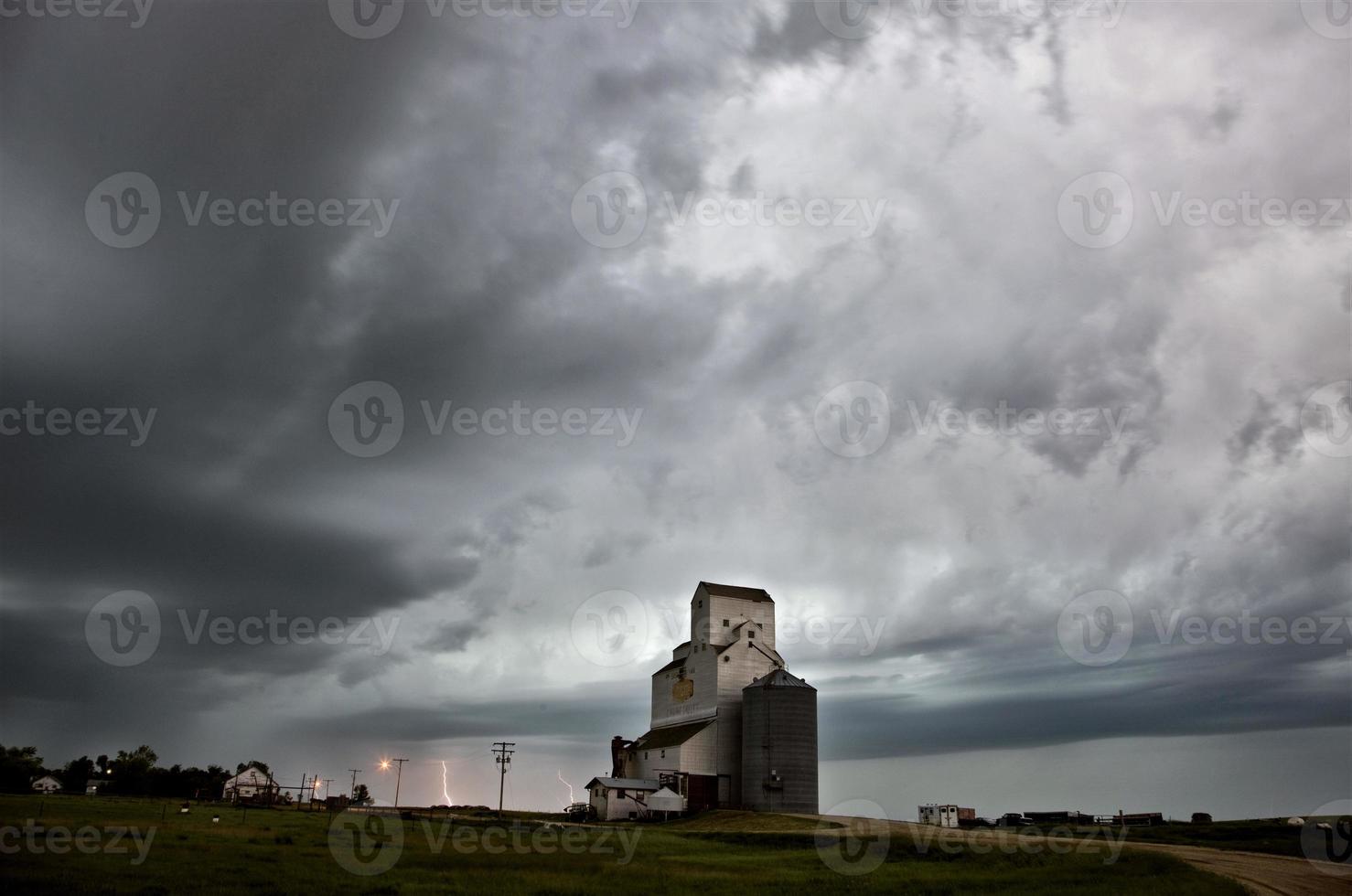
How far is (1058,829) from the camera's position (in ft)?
211

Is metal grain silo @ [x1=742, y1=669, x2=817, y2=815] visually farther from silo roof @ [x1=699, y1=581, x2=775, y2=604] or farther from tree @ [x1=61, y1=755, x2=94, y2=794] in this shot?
tree @ [x1=61, y1=755, x2=94, y2=794]

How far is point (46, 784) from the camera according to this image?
5832 inches

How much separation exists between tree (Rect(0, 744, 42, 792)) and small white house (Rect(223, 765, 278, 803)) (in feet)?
94.5

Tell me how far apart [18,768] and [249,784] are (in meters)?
36.9

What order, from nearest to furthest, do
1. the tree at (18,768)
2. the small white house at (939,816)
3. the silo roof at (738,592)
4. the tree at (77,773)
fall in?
the small white house at (939,816) < the silo roof at (738,592) < the tree at (18,768) < the tree at (77,773)

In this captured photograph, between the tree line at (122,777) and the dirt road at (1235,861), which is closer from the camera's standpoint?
the dirt road at (1235,861)

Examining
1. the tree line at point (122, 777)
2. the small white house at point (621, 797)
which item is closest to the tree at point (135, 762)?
the tree line at point (122, 777)

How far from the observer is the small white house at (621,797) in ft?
273

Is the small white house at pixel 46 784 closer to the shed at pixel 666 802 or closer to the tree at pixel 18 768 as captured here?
the tree at pixel 18 768

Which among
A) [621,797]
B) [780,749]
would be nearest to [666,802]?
[621,797]

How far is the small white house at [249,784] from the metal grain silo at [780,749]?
92916 mm

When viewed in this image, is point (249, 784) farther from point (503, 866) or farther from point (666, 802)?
point (503, 866)

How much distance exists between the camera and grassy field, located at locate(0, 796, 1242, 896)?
29906mm

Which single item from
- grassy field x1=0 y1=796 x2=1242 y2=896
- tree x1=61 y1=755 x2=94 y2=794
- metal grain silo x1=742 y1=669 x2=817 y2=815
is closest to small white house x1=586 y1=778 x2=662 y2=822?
metal grain silo x1=742 y1=669 x2=817 y2=815
